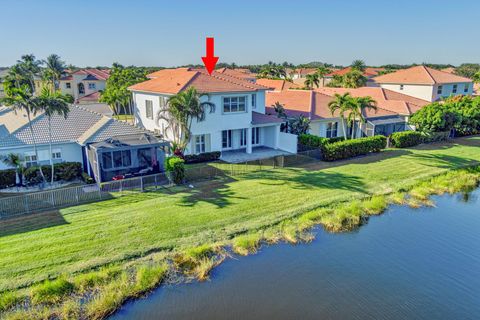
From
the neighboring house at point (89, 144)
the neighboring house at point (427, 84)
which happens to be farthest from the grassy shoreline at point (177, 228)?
the neighboring house at point (427, 84)

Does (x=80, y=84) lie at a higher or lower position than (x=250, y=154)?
higher

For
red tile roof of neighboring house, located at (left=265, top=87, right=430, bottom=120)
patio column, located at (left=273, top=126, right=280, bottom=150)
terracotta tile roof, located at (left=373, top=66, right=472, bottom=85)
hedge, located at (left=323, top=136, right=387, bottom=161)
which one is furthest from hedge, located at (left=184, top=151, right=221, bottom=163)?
terracotta tile roof, located at (left=373, top=66, right=472, bottom=85)

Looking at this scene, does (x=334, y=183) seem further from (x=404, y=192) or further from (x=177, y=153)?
A: (x=177, y=153)

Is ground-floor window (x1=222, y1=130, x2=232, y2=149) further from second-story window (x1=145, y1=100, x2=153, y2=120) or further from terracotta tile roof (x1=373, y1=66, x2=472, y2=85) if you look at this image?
terracotta tile roof (x1=373, y1=66, x2=472, y2=85)

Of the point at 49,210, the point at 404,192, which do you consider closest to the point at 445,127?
the point at 404,192

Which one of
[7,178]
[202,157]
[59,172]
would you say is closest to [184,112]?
[202,157]

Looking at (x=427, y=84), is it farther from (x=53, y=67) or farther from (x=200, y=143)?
(x=53, y=67)
